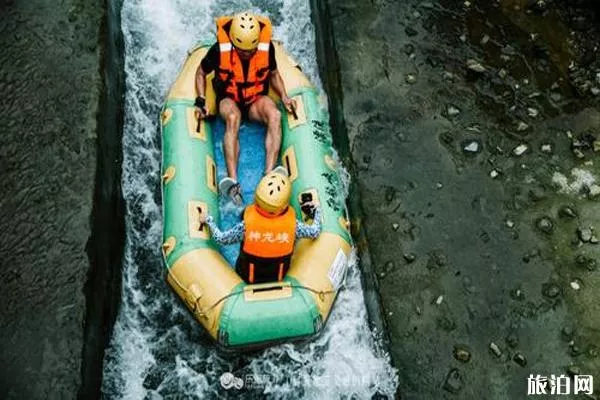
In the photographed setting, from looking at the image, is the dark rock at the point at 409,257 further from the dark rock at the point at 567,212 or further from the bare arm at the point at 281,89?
the bare arm at the point at 281,89

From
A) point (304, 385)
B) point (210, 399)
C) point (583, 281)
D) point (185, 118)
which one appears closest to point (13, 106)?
point (185, 118)

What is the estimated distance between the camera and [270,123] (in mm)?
7242

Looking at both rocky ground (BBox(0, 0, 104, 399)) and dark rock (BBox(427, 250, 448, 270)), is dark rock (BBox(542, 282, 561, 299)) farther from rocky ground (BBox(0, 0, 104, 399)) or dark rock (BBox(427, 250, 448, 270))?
rocky ground (BBox(0, 0, 104, 399))

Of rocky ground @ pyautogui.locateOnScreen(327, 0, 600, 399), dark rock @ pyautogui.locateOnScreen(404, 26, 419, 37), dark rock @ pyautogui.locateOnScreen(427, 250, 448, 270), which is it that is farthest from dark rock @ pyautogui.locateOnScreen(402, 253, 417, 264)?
dark rock @ pyautogui.locateOnScreen(404, 26, 419, 37)

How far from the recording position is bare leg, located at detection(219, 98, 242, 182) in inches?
277

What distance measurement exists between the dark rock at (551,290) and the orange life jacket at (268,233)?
2425 millimetres

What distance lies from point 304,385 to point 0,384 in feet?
8.00

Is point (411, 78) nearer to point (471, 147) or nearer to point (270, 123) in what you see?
point (471, 147)

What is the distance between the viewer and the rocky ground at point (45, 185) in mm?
5723

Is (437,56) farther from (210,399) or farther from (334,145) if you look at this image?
(210,399)

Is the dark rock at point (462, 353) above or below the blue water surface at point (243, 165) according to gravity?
below

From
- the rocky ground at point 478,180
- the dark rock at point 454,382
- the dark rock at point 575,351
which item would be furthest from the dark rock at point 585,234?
the dark rock at point 454,382

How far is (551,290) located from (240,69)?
3.56 meters

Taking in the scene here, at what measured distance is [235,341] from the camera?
239 inches
